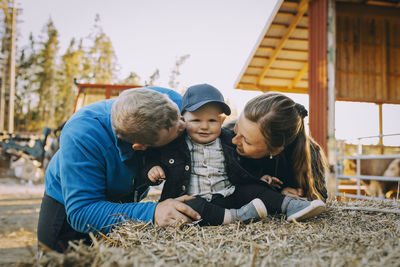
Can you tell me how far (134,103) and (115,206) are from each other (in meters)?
0.60

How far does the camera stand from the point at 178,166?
2.21 meters

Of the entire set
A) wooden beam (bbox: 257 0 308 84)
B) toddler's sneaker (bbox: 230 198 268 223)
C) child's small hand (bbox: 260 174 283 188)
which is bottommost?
toddler's sneaker (bbox: 230 198 268 223)

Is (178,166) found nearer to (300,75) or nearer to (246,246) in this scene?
(246,246)

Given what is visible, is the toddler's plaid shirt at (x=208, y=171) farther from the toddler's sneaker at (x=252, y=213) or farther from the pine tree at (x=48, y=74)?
the pine tree at (x=48, y=74)

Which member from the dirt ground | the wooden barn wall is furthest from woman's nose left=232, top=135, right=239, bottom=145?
the wooden barn wall

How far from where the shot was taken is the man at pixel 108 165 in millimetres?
1854

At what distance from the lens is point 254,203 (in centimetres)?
195

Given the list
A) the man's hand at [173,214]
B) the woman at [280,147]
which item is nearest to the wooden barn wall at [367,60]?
the woman at [280,147]

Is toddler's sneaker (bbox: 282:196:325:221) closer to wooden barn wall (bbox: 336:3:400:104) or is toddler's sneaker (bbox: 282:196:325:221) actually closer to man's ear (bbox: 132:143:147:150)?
man's ear (bbox: 132:143:147:150)

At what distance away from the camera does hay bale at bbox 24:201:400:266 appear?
1.09 m

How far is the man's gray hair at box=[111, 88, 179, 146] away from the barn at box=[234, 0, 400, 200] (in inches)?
238

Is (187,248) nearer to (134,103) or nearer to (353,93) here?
(134,103)

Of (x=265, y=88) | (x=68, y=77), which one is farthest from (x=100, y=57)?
(x=265, y=88)

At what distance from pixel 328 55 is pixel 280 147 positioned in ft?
19.7
